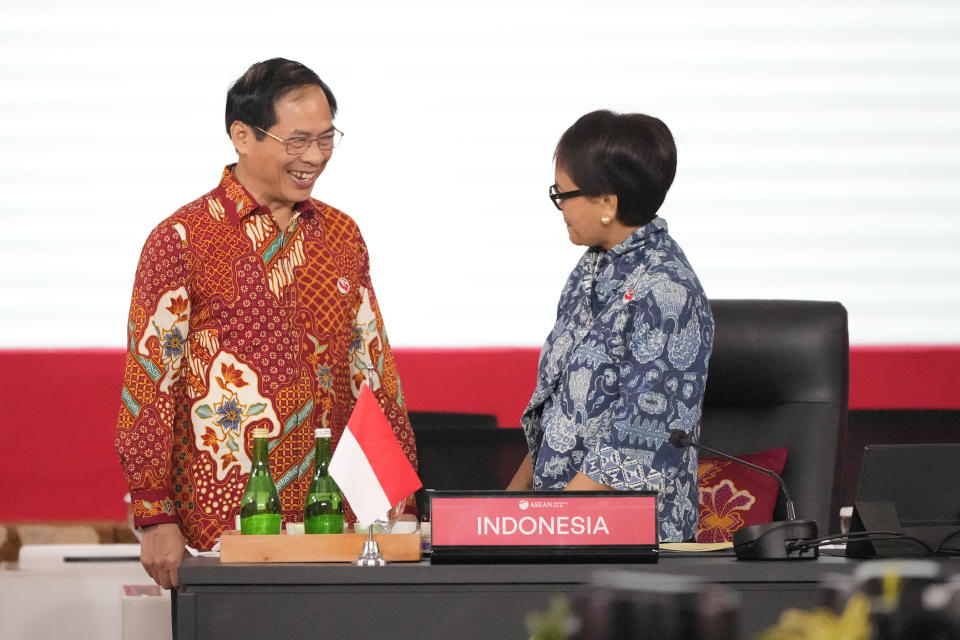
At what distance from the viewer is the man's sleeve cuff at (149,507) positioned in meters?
1.99

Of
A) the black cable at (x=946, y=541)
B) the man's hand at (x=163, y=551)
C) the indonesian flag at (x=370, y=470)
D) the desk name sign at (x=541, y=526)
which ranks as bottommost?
the man's hand at (x=163, y=551)

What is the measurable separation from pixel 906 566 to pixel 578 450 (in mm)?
1163

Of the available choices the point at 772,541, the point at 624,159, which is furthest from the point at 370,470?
the point at 624,159

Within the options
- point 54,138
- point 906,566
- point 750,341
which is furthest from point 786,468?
point 54,138

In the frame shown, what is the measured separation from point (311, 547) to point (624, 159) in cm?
85

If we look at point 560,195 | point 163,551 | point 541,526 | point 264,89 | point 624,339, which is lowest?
point 163,551

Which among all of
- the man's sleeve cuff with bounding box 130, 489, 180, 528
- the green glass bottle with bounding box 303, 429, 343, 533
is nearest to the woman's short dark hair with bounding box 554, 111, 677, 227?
the green glass bottle with bounding box 303, 429, 343, 533

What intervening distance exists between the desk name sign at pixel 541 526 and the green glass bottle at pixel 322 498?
264mm

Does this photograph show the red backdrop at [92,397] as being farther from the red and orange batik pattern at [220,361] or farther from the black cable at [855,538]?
the black cable at [855,538]

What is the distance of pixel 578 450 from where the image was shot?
1.93 metres

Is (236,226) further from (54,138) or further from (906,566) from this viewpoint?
(906,566)

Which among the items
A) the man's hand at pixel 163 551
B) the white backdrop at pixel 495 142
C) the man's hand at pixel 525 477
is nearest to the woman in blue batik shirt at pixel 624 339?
the man's hand at pixel 525 477

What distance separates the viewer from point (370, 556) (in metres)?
1.44

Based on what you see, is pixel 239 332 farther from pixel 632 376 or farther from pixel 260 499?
pixel 632 376
